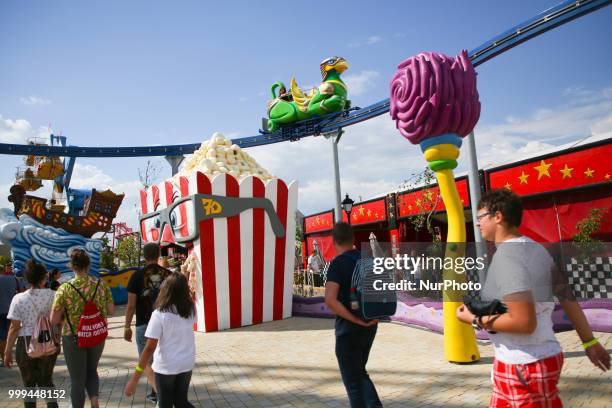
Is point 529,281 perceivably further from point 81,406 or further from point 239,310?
point 239,310

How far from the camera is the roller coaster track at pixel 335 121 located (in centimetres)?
927

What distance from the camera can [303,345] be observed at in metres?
6.29

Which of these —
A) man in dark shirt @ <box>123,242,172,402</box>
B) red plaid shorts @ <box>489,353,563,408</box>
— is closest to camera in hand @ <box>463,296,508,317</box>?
red plaid shorts @ <box>489,353,563,408</box>

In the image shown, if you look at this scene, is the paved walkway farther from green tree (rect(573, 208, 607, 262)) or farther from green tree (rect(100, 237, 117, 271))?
green tree (rect(100, 237, 117, 271))

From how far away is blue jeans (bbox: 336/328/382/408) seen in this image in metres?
2.63

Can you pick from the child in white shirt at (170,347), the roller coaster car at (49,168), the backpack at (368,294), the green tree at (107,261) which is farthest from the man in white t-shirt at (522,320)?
the roller coaster car at (49,168)

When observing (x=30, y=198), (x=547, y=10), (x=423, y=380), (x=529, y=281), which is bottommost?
(x=423, y=380)

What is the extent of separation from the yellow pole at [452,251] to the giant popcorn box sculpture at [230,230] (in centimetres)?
425

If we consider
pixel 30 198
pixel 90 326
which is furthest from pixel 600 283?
pixel 30 198

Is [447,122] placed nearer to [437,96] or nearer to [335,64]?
[437,96]

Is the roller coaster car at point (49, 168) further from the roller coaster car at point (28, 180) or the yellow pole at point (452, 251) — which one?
the yellow pole at point (452, 251)

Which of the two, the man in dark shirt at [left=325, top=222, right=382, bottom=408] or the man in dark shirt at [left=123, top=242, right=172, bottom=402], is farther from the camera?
the man in dark shirt at [left=123, top=242, right=172, bottom=402]

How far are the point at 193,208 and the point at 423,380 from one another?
4970 millimetres

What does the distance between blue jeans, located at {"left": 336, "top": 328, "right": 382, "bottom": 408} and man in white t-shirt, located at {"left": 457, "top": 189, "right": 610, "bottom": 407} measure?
985mm
